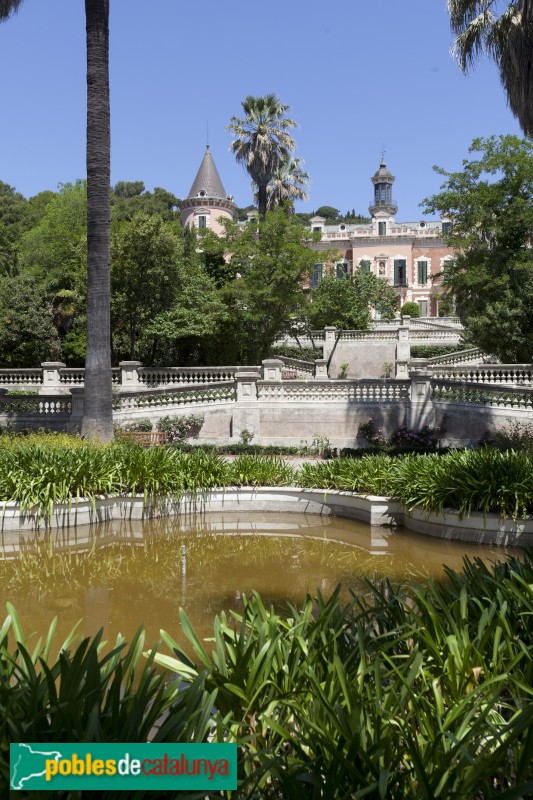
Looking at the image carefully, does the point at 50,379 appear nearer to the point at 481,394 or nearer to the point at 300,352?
the point at 300,352

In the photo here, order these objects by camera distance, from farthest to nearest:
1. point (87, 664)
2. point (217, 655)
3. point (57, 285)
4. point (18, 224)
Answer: point (18, 224), point (57, 285), point (217, 655), point (87, 664)

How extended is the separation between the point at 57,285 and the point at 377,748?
32480 mm

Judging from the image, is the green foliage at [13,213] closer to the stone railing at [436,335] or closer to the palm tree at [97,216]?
the stone railing at [436,335]

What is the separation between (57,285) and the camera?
32719mm

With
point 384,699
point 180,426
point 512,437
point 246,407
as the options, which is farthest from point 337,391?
point 384,699

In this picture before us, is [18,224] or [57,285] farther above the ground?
[18,224]

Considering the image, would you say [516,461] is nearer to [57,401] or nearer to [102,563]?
[102,563]

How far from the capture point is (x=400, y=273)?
59.4m

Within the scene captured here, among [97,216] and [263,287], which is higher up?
[263,287]

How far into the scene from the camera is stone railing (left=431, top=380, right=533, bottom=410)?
57.9 feet

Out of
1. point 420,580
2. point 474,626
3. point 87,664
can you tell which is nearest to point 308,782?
point 87,664

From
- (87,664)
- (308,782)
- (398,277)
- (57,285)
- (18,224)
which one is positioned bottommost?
(308,782)

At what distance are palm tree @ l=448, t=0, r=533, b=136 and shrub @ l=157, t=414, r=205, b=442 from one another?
11684 millimetres

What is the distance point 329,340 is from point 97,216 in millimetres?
22517
